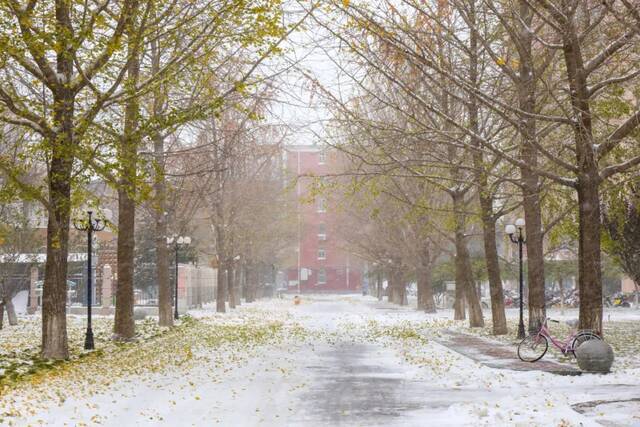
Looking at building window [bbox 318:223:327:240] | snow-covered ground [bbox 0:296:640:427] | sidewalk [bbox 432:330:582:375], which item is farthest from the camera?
building window [bbox 318:223:327:240]

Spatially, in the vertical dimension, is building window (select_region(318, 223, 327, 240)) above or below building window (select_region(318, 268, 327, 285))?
above

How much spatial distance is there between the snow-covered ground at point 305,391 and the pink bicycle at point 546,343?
1082mm

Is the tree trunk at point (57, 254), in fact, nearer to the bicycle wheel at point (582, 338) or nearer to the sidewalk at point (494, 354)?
the sidewalk at point (494, 354)

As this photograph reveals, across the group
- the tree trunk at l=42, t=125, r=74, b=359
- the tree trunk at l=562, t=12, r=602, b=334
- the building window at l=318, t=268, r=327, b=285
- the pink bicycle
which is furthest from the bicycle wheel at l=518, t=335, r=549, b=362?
the building window at l=318, t=268, r=327, b=285

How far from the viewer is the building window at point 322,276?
117m

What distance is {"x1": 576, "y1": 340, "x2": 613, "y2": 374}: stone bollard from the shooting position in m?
15.9

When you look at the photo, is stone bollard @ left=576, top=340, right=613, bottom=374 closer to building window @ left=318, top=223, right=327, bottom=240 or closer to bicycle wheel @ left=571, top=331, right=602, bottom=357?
bicycle wheel @ left=571, top=331, right=602, bottom=357

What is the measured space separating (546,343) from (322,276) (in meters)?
98.8

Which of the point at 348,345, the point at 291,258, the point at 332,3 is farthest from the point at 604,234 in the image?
the point at 291,258

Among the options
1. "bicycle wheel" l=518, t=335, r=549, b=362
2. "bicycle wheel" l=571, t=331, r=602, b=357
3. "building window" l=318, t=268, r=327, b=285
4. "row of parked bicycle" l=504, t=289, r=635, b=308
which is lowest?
"row of parked bicycle" l=504, t=289, r=635, b=308

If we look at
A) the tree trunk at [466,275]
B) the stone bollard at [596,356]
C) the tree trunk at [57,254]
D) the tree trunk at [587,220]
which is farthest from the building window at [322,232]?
the stone bollard at [596,356]

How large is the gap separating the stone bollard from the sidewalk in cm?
24

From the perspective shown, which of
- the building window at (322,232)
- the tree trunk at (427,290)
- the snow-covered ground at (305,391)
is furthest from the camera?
the building window at (322,232)

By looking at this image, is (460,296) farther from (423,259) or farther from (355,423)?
(355,423)
